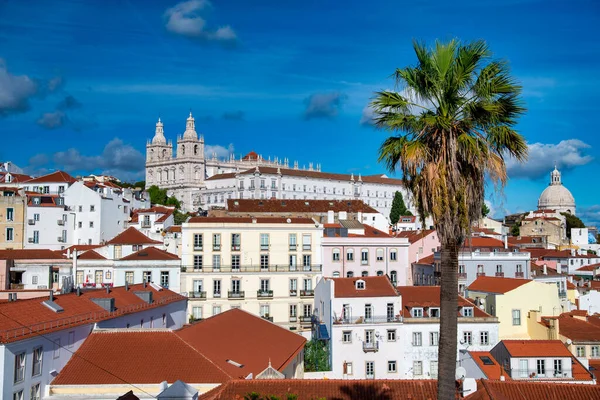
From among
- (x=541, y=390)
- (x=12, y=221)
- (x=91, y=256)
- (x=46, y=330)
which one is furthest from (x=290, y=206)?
(x=541, y=390)

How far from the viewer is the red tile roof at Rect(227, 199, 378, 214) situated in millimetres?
92312

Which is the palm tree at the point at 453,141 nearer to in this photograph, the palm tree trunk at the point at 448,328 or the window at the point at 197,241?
the palm tree trunk at the point at 448,328

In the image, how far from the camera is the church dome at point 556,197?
7402 inches

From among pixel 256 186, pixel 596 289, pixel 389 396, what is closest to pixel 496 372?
pixel 389 396

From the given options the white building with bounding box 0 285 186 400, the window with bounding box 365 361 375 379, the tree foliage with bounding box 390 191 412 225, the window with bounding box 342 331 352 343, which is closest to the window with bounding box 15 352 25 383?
the white building with bounding box 0 285 186 400

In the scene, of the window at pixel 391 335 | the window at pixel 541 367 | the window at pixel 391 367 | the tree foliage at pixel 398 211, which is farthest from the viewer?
the tree foliage at pixel 398 211

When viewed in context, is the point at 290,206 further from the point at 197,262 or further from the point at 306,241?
the point at 197,262

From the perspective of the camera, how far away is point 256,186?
160125 millimetres

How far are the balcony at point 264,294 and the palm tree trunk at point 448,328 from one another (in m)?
40.9

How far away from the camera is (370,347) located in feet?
128

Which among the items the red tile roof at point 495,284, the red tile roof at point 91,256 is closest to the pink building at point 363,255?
the red tile roof at point 495,284

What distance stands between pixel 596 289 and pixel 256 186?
106 m

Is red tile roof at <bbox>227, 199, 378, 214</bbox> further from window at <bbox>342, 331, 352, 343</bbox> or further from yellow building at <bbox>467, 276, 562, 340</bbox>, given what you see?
window at <bbox>342, 331, 352, 343</bbox>

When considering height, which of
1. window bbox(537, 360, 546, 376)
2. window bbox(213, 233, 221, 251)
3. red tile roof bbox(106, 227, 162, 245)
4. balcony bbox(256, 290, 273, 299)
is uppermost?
red tile roof bbox(106, 227, 162, 245)
